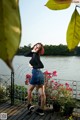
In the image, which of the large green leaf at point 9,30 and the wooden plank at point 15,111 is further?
the wooden plank at point 15,111

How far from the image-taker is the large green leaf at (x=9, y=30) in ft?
0.34

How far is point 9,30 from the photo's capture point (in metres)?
0.10

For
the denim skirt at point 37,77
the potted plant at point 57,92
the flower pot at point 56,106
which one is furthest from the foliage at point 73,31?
the flower pot at point 56,106

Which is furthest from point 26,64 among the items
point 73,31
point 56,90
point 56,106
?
point 73,31

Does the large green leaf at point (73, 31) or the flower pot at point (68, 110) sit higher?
the large green leaf at point (73, 31)

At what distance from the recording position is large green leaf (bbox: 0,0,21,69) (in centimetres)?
10

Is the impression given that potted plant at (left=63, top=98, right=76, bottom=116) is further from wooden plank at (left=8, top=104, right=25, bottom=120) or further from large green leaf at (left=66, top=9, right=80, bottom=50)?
large green leaf at (left=66, top=9, right=80, bottom=50)

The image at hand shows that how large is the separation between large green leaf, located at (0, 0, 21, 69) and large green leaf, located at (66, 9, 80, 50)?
0.12 m

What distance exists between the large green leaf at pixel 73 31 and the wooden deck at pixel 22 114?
491 centimetres

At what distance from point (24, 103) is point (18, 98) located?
31 cm

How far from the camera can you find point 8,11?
0.34ft

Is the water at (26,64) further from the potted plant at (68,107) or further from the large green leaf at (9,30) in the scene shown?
the potted plant at (68,107)

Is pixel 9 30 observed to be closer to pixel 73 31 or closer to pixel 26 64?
pixel 73 31


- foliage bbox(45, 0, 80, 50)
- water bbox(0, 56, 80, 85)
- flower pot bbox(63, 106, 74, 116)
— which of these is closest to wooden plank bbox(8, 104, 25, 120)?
water bbox(0, 56, 80, 85)
